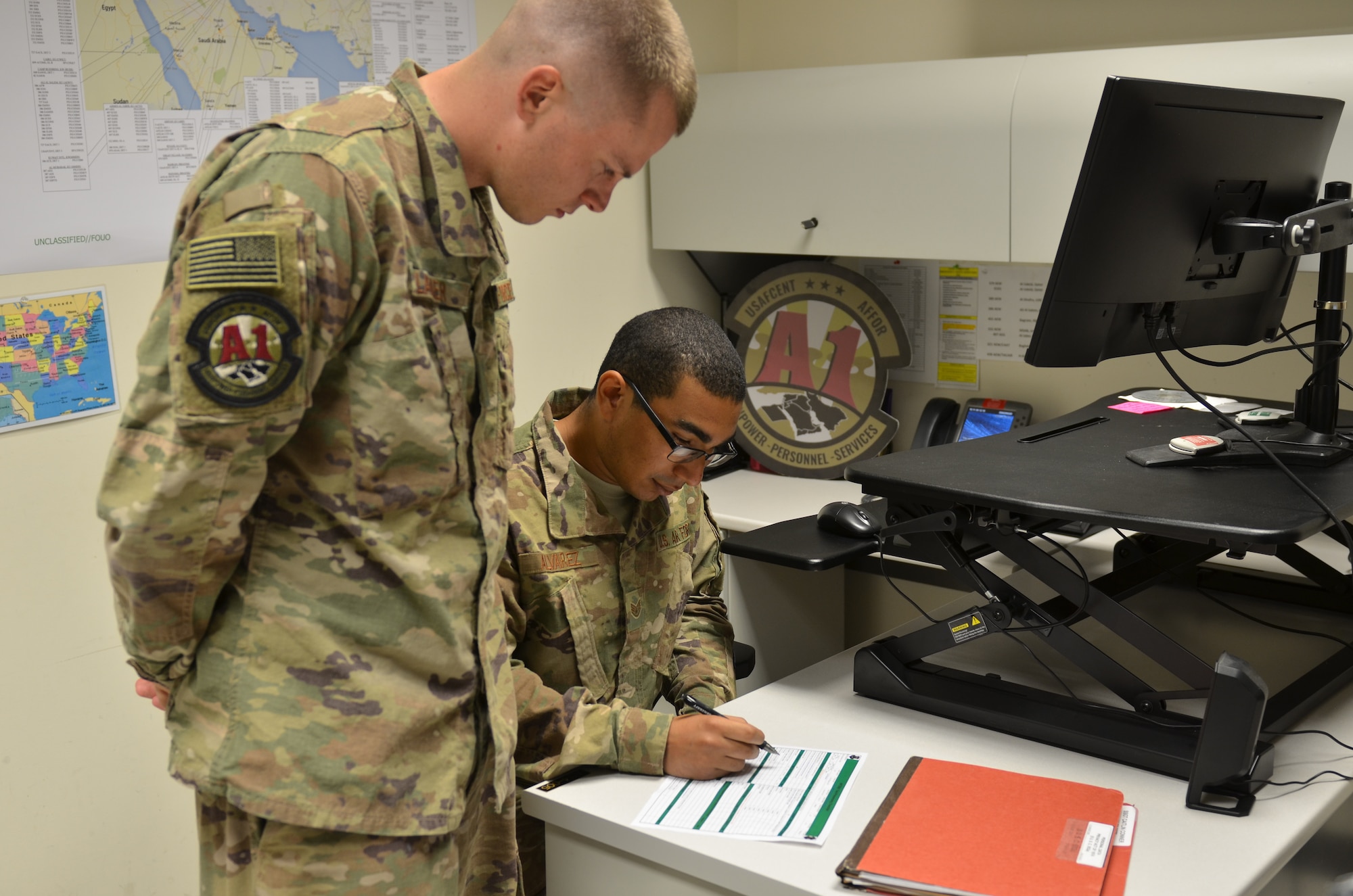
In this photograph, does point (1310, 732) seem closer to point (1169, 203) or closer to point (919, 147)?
point (1169, 203)

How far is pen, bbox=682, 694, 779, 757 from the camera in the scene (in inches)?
53.3

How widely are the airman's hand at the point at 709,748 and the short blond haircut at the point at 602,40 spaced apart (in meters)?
0.70

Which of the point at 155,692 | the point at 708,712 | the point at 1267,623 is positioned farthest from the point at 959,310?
the point at 155,692

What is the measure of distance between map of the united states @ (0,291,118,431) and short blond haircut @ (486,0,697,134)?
1.12 metres

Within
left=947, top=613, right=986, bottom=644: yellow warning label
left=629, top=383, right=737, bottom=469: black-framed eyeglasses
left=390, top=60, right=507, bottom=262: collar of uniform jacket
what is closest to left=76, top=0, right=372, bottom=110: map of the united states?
left=629, top=383, right=737, bottom=469: black-framed eyeglasses

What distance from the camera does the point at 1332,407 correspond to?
1.56 metres

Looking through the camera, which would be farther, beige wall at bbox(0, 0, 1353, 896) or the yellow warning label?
beige wall at bbox(0, 0, 1353, 896)

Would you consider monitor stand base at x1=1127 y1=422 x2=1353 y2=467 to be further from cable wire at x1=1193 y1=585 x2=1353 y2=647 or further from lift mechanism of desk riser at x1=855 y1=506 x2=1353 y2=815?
cable wire at x1=1193 y1=585 x2=1353 y2=647

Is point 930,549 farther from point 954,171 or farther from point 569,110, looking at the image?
point 954,171

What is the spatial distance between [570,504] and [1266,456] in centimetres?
89

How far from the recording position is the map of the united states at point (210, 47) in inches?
Result: 69.7

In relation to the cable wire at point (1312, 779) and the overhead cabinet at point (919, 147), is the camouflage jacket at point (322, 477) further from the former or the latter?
the overhead cabinet at point (919, 147)

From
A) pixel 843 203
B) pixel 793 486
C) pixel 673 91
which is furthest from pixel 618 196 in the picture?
pixel 673 91

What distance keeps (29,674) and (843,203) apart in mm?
1691
